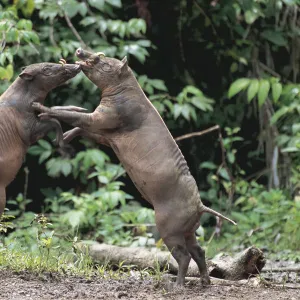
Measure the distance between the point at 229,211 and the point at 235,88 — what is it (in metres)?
1.79

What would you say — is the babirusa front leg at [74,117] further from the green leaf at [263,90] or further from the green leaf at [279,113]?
the green leaf at [279,113]

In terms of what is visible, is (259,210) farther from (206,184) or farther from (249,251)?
(249,251)

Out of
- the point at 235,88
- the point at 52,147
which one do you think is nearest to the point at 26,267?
the point at 52,147

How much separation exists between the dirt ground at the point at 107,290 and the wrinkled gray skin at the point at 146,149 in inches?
8.5

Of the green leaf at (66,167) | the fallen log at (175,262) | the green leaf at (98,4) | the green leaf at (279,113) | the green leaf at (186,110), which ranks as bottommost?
the green leaf at (66,167)

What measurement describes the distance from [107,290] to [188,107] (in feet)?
15.3

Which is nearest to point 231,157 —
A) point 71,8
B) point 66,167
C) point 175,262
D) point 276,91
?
point 276,91

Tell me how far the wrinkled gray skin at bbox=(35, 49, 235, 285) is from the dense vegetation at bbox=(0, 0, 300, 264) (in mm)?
2642

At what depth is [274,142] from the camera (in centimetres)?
1108

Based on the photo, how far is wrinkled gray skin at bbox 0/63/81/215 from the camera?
6082 mm

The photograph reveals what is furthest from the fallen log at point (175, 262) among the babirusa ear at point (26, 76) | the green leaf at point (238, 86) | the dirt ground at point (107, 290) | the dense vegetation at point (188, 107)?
the green leaf at point (238, 86)

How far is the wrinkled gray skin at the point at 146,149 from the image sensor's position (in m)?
5.84

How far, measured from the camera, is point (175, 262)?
23.1ft

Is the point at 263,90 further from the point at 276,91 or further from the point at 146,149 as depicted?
the point at 146,149
